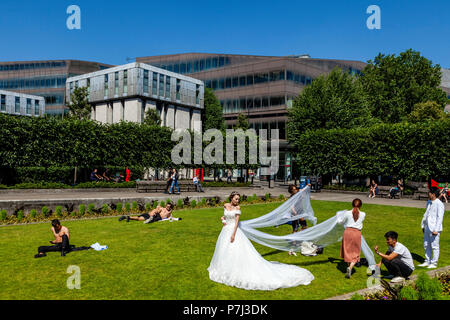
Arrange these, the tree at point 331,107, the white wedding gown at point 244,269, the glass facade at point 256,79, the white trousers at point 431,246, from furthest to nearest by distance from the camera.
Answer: the glass facade at point 256,79 → the tree at point 331,107 → the white trousers at point 431,246 → the white wedding gown at point 244,269

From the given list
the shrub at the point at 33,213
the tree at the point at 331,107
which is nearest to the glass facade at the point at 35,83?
the tree at the point at 331,107

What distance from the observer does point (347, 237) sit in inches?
329

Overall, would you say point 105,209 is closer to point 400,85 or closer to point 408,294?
point 408,294

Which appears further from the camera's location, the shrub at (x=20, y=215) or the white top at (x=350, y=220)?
the shrub at (x=20, y=215)

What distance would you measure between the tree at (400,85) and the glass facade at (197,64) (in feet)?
95.6

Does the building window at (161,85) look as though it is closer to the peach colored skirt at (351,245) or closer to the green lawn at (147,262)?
the green lawn at (147,262)

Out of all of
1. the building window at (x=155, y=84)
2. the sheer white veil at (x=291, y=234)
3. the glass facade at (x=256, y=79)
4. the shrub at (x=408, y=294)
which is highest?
the glass facade at (x=256, y=79)

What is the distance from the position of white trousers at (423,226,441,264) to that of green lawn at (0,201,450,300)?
39 cm

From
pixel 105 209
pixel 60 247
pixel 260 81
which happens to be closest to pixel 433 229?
pixel 60 247

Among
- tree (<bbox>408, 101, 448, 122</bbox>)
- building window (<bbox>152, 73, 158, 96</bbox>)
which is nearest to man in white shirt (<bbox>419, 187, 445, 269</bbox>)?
tree (<bbox>408, 101, 448, 122</bbox>)

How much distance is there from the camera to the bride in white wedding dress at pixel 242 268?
714 centimetres

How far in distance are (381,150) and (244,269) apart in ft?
87.7

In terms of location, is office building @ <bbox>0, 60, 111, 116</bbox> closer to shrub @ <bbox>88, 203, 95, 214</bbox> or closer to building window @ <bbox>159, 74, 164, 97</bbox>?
building window @ <bbox>159, 74, 164, 97</bbox>
